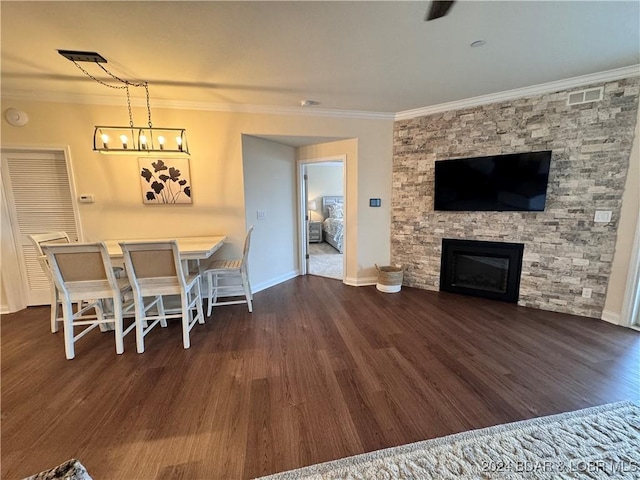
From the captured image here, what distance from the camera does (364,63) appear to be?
2477 mm

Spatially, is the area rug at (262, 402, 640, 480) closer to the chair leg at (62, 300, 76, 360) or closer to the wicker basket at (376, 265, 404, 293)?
the chair leg at (62, 300, 76, 360)

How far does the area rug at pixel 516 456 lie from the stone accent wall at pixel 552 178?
1929 mm

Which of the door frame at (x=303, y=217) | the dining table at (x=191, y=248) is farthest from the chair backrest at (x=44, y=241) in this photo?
the door frame at (x=303, y=217)

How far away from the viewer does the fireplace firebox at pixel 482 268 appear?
3414 mm

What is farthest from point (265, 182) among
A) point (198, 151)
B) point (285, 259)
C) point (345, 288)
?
point (345, 288)

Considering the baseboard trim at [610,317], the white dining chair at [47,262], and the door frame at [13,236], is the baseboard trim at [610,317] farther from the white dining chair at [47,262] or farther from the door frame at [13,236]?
the door frame at [13,236]

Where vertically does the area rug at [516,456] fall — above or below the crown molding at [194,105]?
below

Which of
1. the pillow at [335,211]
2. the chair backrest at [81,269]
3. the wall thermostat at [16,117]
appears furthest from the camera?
the pillow at [335,211]

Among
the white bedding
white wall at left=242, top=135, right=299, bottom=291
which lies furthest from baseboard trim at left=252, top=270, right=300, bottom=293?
the white bedding

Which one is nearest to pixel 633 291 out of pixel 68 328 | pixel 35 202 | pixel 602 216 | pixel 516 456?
pixel 602 216

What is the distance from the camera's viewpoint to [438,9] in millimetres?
1759

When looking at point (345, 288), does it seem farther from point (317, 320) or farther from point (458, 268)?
point (458, 268)

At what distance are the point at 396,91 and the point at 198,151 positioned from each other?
8.44 feet

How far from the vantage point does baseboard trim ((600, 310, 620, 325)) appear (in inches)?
111
